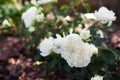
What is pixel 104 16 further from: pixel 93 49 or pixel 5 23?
pixel 5 23

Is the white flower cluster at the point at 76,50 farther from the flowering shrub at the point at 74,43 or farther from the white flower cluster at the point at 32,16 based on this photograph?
the white flower cluster at the point at 32,16

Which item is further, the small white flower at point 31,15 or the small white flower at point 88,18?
the small white flower at point 31,15

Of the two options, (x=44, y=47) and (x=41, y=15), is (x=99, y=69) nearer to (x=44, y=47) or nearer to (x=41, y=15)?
(x=44, y=47)

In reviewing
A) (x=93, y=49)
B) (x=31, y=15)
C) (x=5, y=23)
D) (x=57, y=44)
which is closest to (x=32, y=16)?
(x=31, y=15)

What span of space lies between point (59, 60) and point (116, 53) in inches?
16.0

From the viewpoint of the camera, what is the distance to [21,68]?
324 centimetres

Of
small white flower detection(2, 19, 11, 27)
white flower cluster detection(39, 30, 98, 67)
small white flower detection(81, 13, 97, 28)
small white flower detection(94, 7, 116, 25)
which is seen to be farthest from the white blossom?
small white flower detection(2, 19, 11, 27)

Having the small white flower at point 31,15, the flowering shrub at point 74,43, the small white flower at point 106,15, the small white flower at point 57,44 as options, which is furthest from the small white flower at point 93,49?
the small white flower at point 31,15

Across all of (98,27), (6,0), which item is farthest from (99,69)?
(6,0)

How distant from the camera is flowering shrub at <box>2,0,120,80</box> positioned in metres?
2.11

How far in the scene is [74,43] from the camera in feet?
6.81

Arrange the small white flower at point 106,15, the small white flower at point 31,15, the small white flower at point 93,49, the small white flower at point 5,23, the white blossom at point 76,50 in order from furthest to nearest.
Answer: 1. the small white flower at point 5,23
2. the small white flower at point 31,15
3. the small white flower at point 106,15
4. the small white flower at point 93,49
5. the white blossom at point 76,50

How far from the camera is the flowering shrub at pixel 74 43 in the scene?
2110 millimetres

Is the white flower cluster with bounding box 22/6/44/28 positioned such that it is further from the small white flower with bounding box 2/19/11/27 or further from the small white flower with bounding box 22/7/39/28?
the small white flower with bounding box 2/19/11/27
